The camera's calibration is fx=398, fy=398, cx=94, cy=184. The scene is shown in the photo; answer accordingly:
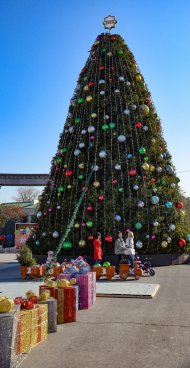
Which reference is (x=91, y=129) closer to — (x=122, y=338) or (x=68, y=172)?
(x=68, y=172)

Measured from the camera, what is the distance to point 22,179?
45312 mm

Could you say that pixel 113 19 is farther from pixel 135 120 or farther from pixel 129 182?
pixel 129 182

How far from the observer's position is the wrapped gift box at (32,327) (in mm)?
5199

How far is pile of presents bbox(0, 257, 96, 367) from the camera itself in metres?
4.92

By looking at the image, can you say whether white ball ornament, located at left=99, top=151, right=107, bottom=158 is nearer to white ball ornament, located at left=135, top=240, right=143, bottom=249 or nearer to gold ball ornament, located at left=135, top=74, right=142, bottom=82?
white ball ornament, located at left=135, top=240, right=143, bottom=249

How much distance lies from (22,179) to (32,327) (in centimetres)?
4051

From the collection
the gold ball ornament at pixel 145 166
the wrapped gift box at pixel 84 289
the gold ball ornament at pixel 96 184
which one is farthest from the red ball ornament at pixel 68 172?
the wrapped gift box at pixel 84 289

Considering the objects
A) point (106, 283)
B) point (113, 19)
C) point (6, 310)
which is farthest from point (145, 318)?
point (113, 19)

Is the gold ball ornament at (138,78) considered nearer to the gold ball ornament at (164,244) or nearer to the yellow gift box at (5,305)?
the gold ball ornament at (164,244)

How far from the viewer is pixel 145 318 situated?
735 centimetres

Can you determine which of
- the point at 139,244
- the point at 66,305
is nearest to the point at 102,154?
the point at 139,244

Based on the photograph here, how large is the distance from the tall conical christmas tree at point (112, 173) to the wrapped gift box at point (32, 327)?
10314 millimetres

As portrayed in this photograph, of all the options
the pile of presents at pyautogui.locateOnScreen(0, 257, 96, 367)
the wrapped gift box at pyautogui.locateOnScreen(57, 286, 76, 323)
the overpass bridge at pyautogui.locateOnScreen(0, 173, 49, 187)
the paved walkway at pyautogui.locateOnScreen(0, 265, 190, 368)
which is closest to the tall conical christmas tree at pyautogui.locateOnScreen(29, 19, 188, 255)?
the paved walkway at pyautogui.locateOnScreen(0, 265, 190, 368)

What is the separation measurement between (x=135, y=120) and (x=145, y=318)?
12.1 metres
